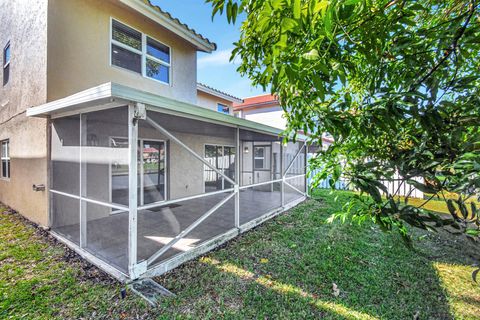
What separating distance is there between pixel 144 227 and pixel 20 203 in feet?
13.3

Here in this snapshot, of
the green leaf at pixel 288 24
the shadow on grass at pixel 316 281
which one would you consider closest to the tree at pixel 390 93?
the green leaf at pixel 288 24

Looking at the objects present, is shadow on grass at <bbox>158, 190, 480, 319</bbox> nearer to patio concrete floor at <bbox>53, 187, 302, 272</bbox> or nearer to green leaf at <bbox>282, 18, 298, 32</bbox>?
patio concrete floor at <bbox>53, 187, 302, 272</bbox>

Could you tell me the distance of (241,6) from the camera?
5.06 ft

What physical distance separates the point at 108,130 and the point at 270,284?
451 centimetres

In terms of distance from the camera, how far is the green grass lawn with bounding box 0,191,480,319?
283 cm

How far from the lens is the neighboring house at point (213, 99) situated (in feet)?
39.2

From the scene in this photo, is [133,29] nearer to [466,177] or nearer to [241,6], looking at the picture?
[241,6]

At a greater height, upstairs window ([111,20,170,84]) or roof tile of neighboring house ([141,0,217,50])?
roof tile of neighboring house ([141,0,217,50])

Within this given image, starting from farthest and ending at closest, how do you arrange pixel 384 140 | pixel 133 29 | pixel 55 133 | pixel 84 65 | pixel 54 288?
pixel 133 29 → pixel 84 65 → pixel 55 133 → pixel 54 288 → pixel 384 140

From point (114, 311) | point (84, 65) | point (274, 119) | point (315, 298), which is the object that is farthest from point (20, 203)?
point (274, 119)

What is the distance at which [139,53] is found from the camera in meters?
6.50

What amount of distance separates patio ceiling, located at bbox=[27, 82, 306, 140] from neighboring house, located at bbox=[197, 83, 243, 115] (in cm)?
752

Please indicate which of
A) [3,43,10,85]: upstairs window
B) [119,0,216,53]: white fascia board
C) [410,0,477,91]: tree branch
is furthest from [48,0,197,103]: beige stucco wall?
[410,0,477,91]: tree branch

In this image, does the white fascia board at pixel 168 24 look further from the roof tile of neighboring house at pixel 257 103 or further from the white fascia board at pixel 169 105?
the roof tile of neighboring house at pixel 257 103
